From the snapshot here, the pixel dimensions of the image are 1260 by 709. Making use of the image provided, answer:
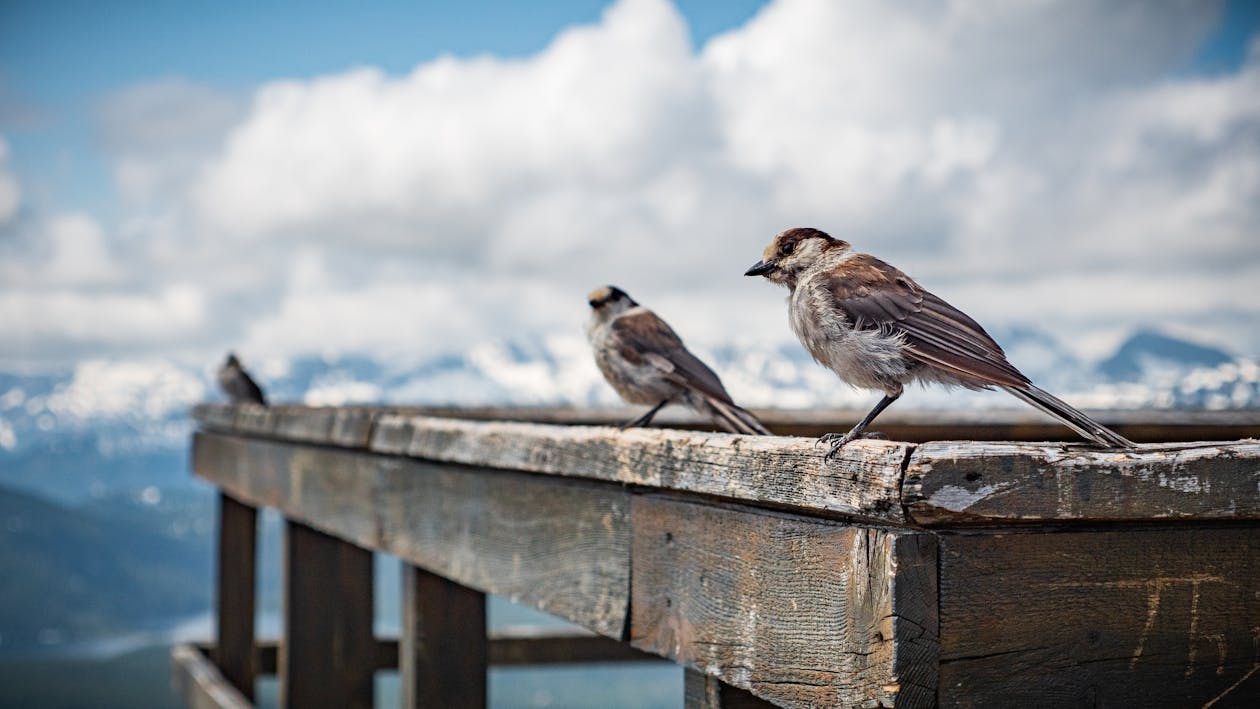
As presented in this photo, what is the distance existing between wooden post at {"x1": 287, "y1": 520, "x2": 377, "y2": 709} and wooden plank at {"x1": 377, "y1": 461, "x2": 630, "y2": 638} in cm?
133

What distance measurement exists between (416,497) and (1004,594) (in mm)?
2289

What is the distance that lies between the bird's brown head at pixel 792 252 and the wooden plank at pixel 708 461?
0.52 m

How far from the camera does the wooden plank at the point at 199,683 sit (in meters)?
5.75

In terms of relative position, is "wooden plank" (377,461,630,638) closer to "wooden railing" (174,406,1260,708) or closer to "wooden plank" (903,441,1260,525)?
"wooden railing" (174,406,1260,708)

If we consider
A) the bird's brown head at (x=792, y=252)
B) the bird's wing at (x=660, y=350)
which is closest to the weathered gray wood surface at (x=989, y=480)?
the bird's brown head at (x=792, y=252)

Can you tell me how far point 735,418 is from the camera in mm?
3115

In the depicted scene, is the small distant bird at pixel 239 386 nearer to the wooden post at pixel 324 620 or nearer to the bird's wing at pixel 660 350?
the wooden post at pixel 324 620

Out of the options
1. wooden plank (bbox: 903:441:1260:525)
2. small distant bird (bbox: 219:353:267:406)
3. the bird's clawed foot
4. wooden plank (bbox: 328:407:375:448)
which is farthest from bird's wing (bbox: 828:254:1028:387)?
small distant bird (bbox: 219:353:267:406)

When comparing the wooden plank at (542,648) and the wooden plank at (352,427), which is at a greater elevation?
the wooden plank at (352,427)

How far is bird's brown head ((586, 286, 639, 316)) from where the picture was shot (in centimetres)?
417

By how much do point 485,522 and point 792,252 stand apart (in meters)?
1.14

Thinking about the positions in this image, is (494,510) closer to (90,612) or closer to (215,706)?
(215,706)

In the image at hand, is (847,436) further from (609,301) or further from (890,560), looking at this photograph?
(609,301)

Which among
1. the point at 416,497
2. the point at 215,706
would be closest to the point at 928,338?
the point at 416,497
